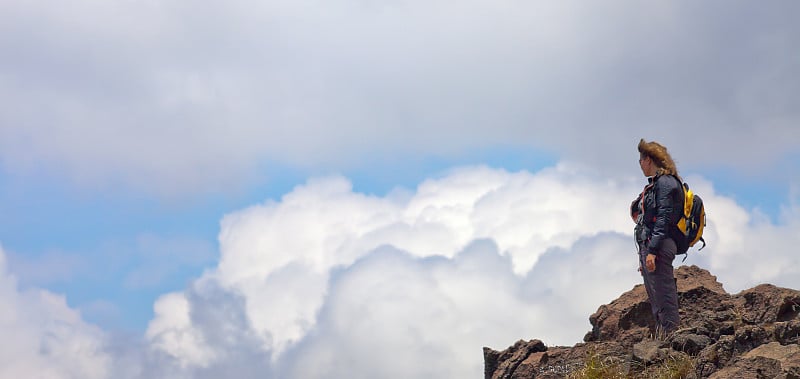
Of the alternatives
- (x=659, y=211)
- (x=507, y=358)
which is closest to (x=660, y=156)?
(x=659, y=211)

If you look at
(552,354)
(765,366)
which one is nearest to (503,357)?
(552,354)

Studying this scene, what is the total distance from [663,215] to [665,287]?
102cm

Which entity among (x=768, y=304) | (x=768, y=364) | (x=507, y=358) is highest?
(x=507, y=358)

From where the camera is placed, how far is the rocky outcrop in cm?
1121

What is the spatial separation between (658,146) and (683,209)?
96cm

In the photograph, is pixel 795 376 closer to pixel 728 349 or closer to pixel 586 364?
pixel 728 349

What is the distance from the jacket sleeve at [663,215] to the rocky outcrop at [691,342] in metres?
1.22

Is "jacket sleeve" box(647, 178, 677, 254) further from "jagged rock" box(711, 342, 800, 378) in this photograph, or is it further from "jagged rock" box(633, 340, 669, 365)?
"jagged rock" box(711, 342, 800, 378)

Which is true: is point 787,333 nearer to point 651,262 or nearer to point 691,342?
point 691,342

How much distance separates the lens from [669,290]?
13.5 metres

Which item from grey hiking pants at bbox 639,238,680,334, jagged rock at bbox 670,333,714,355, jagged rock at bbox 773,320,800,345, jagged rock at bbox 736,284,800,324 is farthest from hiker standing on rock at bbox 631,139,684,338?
jagged rock at bbox 773,320,800,345

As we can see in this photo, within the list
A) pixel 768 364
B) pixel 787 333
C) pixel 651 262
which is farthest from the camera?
pixel 651 262

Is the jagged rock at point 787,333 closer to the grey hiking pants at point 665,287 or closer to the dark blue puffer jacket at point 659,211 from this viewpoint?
the grey hiking pants at point 665,287

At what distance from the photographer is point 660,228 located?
43.4 feet
